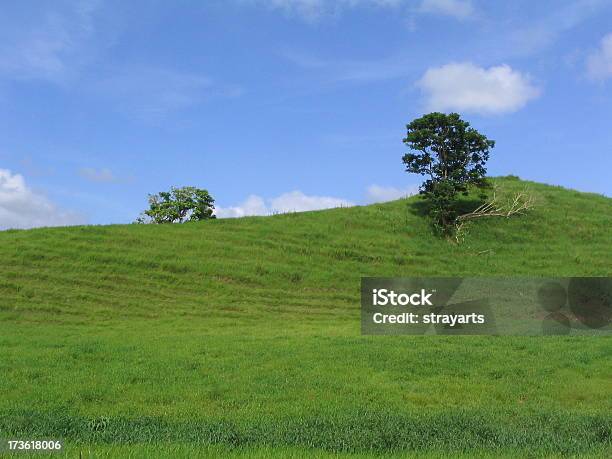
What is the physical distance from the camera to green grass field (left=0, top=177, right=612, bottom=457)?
29.7 feet

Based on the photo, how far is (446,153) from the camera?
138 feet

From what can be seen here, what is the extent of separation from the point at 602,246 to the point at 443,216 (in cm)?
1137

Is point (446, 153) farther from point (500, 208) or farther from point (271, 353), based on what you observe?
point (271, 353)

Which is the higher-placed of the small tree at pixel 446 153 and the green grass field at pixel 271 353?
the small tree at pixel 446 153

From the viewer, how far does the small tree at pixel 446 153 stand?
41.3m

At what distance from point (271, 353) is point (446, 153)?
28.9m

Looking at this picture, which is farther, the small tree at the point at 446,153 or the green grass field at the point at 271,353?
the small tree at the point at 446,153

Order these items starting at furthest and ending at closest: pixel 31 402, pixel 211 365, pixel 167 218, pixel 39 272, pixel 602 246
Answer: pixel 167 218, pixel 602 246, pixel 39 272, pixel 211 365, pixel 31 402

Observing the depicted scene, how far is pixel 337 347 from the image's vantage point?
1783 centimetres

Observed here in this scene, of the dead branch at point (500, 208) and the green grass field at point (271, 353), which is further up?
the dead branch at point (500, 208)

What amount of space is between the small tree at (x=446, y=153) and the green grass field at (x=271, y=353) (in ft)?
11.7

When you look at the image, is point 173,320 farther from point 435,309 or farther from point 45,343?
point 435,309

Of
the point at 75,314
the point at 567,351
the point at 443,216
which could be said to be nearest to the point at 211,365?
the point at 567,351

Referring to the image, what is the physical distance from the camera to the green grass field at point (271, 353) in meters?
9.05
